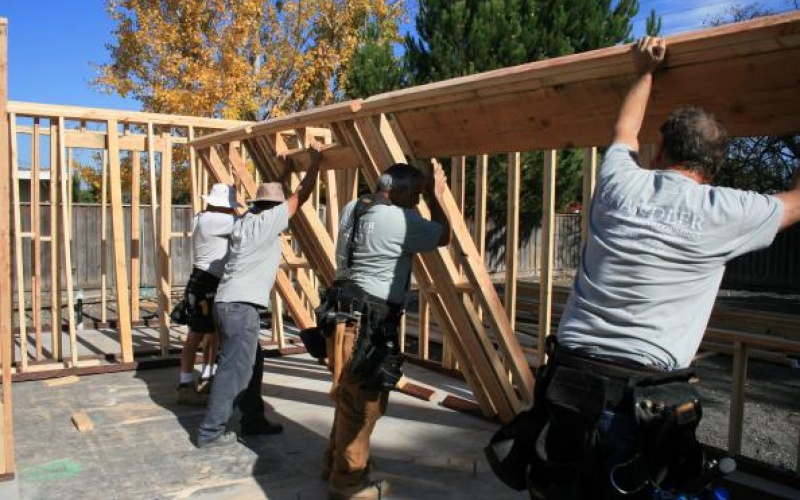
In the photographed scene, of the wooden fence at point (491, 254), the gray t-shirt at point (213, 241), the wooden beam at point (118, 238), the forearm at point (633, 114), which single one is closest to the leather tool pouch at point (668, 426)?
the forearm at point (633, 114)

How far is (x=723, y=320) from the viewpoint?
7.02 metres

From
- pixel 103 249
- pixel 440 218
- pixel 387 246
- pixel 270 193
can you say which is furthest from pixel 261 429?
pixel 103 249

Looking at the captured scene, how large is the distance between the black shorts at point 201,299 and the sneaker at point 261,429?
3.53 feet

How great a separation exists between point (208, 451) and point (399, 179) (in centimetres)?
242

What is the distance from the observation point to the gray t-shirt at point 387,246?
3777 millimetres

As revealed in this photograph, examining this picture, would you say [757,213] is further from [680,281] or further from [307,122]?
[307,122]

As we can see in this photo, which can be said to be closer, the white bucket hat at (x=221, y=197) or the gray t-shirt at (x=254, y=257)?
the gray t-shirt at (x=254, y=257)

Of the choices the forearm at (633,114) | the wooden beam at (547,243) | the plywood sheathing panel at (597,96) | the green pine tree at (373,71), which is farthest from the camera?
the green pine tree at (373,71)

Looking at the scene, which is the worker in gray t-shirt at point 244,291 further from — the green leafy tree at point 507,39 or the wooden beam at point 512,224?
the green leafy tree at point 507,39

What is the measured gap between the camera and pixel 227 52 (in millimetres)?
15766

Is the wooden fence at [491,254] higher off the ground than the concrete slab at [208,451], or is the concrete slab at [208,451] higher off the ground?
the wooden fence at [491,254]

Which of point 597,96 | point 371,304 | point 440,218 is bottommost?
point 371,304

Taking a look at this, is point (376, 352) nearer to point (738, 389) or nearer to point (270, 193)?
point (270, 193)

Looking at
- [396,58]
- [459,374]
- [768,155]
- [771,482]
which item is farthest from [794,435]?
[768,155]
